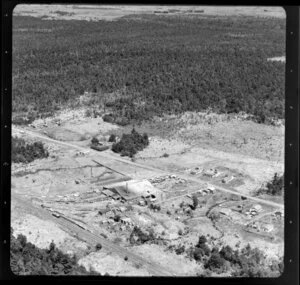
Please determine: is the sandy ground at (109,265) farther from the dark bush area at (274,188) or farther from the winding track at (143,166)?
the dark bush area at (274,188)

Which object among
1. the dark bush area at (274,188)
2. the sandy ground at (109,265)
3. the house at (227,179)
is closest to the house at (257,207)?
the dark bush area at (274,188)

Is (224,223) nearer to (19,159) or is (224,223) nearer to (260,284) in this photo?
(260,284)

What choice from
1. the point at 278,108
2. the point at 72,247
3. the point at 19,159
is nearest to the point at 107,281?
the point at 72,247

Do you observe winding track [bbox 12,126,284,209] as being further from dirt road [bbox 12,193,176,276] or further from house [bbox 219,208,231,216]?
dirt road [bbox 12,193,176,276]

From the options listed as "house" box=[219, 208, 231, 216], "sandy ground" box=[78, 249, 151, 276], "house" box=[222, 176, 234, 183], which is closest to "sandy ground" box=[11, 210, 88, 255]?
"sandy ground" box=[78, 249, 151, 276]

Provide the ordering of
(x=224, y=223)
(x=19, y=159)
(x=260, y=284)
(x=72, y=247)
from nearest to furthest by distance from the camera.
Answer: (x=260, y=284)
(x=72, y=247)
(x=224, y=223)
(x=19, y=159)
